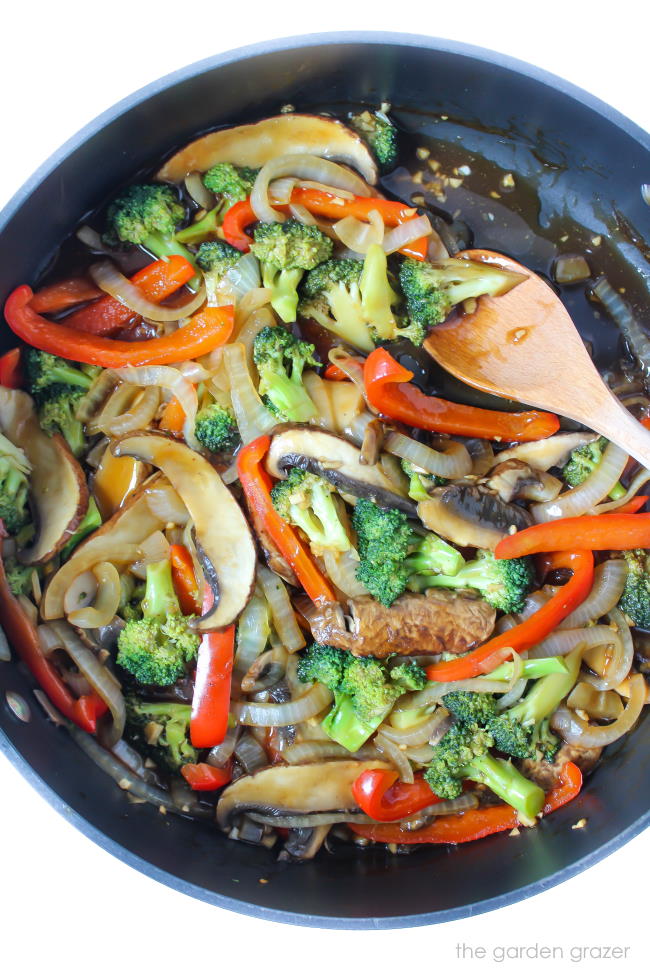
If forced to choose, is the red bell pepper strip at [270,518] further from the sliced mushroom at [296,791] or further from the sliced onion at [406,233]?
the sliced onion at [406,233]

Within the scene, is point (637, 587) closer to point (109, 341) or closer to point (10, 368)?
point (109, 341)

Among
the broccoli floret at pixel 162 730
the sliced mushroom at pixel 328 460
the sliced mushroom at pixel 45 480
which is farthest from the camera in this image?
the broccoli floret at pixel 162 730

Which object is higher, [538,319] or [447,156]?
[447,156]

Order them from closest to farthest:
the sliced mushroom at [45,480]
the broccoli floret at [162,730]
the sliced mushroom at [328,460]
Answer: the sliced mushroom at [328,460] < the sliced mushroom at [45,480] < the broccoli floret at [162,730]

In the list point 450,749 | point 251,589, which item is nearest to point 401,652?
point 450,749

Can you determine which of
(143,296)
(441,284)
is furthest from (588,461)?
(143,296)

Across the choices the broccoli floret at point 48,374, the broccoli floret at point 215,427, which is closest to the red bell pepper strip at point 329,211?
the broccoli floret at point 215,427

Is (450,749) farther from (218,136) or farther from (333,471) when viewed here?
(218,136)

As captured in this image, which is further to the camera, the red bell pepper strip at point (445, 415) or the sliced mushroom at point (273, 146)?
the sliced mushroom at point (273, 146)
